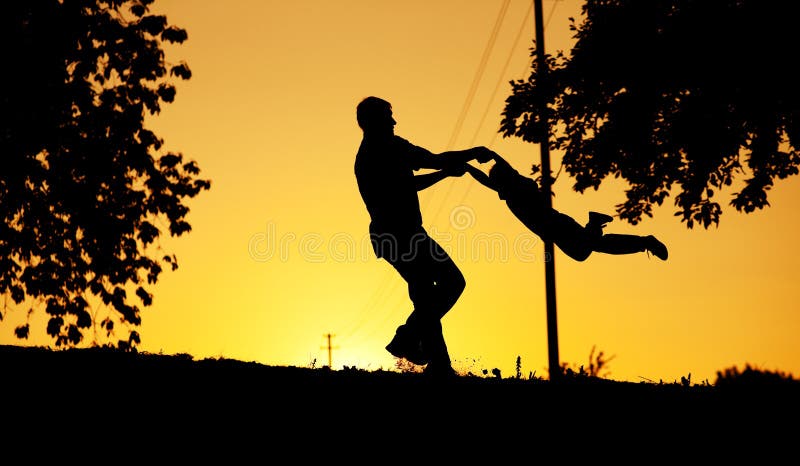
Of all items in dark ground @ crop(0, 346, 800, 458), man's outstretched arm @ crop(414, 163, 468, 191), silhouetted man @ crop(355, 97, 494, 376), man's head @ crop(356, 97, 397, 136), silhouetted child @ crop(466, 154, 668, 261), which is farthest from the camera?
silhouetted child @ crop(466, 154, 668, 261)

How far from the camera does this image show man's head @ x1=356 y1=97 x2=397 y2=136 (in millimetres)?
8508

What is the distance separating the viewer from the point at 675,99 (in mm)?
16344

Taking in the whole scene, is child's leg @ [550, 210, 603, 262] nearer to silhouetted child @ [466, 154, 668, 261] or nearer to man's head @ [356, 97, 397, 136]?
silhouetted child @ [466, 154, 668, 261]

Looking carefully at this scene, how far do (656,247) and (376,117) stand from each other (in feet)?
11.4

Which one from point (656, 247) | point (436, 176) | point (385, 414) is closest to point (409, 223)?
point (436, 176)

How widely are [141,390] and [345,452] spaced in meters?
2.02

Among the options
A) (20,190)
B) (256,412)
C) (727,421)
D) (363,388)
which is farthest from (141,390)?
(20,190)

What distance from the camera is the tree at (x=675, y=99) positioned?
50.1 feet

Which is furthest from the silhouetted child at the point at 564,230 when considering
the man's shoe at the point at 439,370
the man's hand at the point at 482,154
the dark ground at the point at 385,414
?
the dark ground at the point at 385,414

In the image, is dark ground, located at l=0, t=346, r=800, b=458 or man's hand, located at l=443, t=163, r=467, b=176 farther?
man's hand, located at l=443, t=163, r=467, b=176

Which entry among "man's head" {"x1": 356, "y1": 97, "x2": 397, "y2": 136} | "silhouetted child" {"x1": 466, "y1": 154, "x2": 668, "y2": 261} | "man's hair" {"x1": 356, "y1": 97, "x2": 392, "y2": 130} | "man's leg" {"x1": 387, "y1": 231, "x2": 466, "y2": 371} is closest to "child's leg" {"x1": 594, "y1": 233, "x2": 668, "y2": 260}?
"silhouetted child" {"x1": 466, "y1": 154, "x2": 668, "y2": 261}

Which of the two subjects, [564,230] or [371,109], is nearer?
[371,109]

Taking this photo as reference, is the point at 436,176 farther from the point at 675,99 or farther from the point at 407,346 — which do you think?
the point at 675,99

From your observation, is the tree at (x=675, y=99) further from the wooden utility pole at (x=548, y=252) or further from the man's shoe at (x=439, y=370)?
the man's shoe at (x=439, y=370)
